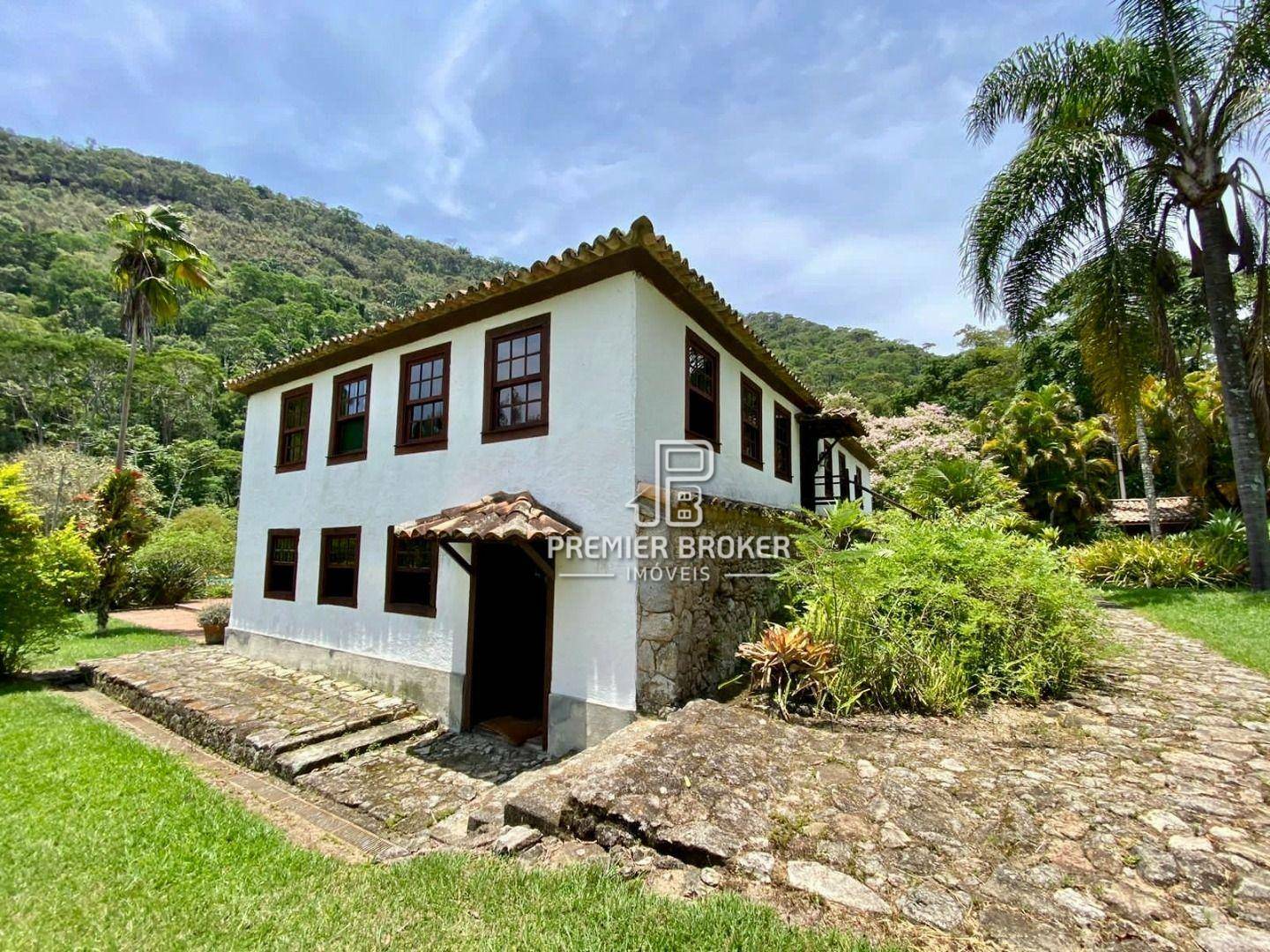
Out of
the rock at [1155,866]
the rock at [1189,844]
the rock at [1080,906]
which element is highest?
the rock at [1189,844]

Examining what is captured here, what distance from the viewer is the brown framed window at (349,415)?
9.35 meters

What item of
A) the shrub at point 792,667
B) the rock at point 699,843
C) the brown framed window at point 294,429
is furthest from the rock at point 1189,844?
the brown framed window at point 294,429

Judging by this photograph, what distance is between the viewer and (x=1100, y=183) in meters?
10.5

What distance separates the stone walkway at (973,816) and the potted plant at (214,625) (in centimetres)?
1146

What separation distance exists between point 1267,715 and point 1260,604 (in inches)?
255

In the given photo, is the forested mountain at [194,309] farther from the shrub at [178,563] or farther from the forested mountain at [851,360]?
the shrub at [178,563]

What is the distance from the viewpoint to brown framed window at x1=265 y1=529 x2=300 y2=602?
33.5 ft

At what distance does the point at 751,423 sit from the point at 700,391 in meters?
2.05

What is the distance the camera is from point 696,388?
7.67 metres

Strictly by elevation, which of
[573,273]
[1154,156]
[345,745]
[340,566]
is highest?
[1154,156]

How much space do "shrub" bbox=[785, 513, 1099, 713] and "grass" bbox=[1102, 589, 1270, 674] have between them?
9.78 feet

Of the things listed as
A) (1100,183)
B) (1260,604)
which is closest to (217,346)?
(1100,183)

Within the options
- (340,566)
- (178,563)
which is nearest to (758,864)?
(340,566)

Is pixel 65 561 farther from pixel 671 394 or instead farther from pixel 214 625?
pixel 671 394
